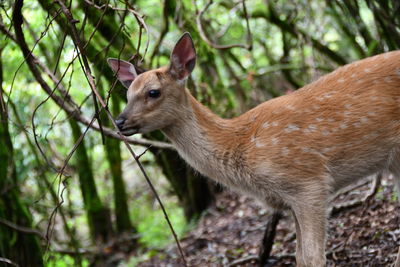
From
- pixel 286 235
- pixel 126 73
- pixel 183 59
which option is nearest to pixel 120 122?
pixel 126 73

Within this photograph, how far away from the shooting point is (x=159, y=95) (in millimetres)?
4758

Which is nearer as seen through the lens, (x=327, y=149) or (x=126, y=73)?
(x=327, y=149)

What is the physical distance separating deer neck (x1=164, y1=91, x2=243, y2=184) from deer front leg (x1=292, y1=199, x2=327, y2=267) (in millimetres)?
731

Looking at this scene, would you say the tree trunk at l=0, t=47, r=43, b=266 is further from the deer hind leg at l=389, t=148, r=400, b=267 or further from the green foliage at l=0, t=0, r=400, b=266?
the deer hind leg at l=389, t=148, r=400, b=267

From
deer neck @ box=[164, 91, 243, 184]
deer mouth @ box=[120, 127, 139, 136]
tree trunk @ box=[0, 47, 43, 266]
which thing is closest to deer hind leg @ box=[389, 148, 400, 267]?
deer neck @ box=[164, 91, 243, 184]

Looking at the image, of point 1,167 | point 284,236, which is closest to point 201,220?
point 284,236

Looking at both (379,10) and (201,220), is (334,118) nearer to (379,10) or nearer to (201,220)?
(379,10)

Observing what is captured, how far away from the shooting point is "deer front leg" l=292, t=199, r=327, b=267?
14.2 feet

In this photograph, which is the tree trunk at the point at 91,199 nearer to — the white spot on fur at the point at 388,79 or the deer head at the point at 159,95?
the deer head at the point at 159,95

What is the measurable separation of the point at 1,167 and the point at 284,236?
3.95 meters

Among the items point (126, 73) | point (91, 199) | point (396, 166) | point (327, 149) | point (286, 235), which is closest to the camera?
point (327, 149)

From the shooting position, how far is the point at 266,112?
4887 millimetres

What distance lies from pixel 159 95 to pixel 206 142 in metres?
0.62

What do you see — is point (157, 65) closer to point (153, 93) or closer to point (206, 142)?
point (153, 93)
